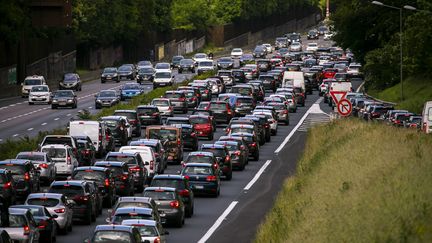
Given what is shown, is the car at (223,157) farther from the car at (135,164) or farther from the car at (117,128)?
the car at (117,128)

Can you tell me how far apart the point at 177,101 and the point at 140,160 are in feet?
123

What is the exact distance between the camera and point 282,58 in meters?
161

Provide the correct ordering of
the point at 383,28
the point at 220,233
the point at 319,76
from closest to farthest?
the point at 220,233 < the point at 383,28 < the point at 319,76

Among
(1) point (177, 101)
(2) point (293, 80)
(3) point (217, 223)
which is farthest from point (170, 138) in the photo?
(2) point (293, 80)

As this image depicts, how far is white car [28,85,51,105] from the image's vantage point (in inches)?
4146

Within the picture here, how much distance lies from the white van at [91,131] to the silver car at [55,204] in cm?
2280

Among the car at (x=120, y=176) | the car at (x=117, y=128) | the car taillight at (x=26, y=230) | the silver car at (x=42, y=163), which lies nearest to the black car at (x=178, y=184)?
the car at (x=120, y=176)

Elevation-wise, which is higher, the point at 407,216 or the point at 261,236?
the point at 407,216

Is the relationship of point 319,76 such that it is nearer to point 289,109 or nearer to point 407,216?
point 289,109

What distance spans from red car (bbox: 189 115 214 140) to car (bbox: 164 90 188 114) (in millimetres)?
14578

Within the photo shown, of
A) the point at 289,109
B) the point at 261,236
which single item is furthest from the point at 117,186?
the point at 289,109

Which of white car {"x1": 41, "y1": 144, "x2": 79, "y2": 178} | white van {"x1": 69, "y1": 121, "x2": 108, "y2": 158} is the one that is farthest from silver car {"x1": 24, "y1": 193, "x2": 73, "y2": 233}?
white van {"x1": 69, "y1": 121, "x2": 108, "y2": 158}

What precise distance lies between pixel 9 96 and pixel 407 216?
319 ft

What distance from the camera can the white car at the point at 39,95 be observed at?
4146 inches
